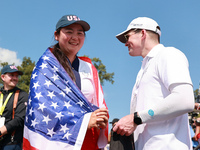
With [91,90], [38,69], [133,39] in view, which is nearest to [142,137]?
[91,90]

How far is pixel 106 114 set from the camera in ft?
9.03

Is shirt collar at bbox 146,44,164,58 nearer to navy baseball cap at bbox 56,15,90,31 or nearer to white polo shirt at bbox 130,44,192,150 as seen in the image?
white polo shirt at bbox 130,44,192,150

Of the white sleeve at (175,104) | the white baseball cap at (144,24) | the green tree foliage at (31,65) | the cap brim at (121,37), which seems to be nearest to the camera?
the white sleeve at (175,104)

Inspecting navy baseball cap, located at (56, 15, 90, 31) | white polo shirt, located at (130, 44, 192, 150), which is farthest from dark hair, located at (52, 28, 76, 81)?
white polo shirt, located at (130, 44, 192, 150)

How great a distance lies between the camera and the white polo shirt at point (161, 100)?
2.44 meters

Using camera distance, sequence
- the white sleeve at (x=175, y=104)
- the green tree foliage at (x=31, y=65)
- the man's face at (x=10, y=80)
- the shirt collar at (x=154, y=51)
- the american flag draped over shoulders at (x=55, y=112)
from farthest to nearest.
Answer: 1. the green tree foliage at (x=31, y=65)
2. the man's face at (x=10, y=80)
3. the shirt collar at (x=154, y=51)
4. the american flag draped over shoulders at (x=55, y=112)
5. the white sleeve at (x=175, y=104)

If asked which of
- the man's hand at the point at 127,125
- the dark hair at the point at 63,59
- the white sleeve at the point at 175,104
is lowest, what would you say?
the man's hand at the point at 127,125

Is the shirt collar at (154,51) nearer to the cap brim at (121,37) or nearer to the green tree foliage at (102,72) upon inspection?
the cap brim at (121,37)

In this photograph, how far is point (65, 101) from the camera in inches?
110

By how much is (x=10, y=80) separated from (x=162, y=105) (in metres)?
3.83

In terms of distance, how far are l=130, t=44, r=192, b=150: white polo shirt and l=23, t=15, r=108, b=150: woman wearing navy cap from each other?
414mm

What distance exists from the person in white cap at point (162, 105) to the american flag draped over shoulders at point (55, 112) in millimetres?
411

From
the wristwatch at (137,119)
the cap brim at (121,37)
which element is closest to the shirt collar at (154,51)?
the cap brim at (121,37)

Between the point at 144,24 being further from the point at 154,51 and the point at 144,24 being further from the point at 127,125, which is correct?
the point at 127,125
